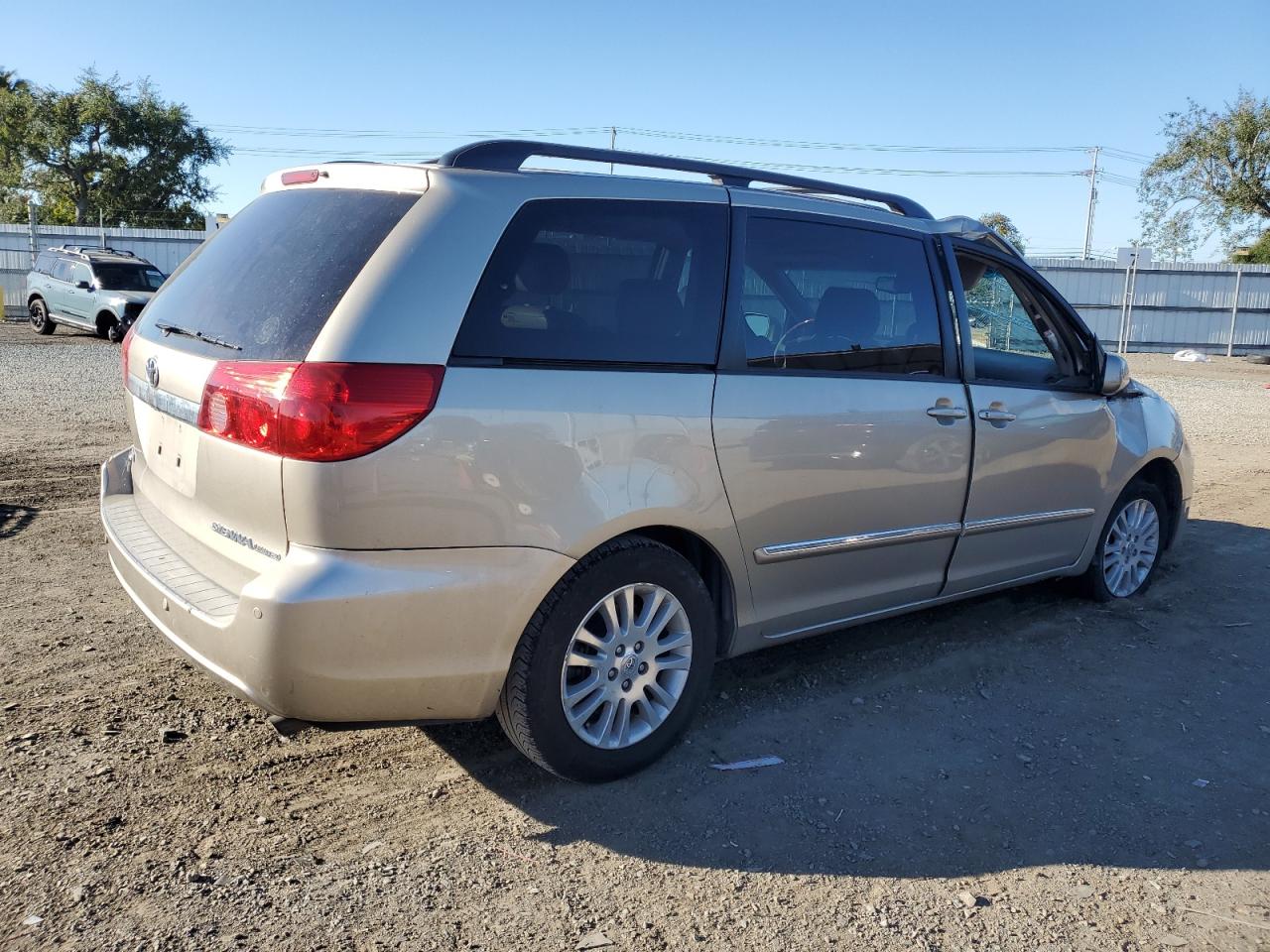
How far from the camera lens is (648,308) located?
3316 mm

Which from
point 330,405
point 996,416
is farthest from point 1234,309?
point 330,405

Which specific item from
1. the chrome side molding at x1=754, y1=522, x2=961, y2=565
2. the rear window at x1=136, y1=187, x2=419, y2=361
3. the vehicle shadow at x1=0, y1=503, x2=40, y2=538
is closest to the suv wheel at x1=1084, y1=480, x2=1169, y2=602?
the chrome side molding at x1=754, y1=522, x2=961, y2=565

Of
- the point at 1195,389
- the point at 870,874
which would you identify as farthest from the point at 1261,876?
the point at 1195,389

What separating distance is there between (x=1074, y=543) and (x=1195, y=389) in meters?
15.4

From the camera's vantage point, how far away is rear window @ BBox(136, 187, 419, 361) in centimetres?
288

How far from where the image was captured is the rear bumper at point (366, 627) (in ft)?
8.84

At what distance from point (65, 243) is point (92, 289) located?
953 centimetres

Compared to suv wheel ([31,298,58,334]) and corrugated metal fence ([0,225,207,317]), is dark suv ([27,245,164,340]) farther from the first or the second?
corrugated metal fence ([0,225,207,317])

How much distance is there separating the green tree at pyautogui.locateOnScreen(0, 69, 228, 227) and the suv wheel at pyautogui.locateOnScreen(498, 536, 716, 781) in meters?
43.9

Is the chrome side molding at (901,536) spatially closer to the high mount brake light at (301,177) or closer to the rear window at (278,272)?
the rear window at (278,272)

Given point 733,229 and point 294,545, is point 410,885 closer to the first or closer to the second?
point 294,545

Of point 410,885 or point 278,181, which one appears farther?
point 278,181

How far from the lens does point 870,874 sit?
2.89 metres

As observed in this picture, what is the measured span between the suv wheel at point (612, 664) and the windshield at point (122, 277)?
20.3 meters
